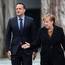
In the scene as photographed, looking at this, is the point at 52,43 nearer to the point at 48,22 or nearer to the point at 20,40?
the point at 48,22

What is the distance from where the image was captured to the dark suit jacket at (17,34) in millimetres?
8422

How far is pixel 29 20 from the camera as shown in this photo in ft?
27.9

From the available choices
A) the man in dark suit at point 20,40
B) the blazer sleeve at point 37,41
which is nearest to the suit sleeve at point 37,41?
the blazer sleeve at point 37,41

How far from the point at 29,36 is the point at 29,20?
11.3 inches

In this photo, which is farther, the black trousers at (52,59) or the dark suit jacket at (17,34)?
the dark suit jacket at (17,34)

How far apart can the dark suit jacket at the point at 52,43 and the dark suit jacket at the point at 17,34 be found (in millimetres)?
321

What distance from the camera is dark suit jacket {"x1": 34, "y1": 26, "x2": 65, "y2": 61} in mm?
8141

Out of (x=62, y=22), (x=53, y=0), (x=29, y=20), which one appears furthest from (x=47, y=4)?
(x=29, y=20)

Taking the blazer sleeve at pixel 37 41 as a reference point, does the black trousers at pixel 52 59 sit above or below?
below

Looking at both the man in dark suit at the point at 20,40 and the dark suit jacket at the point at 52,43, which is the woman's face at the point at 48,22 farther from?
the man in dark suit at the point at 20,40

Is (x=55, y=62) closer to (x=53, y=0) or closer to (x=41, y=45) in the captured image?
(x=41, y=45)

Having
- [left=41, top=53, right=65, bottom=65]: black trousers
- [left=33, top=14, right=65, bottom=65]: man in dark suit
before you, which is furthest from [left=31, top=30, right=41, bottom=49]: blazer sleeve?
[left=41, top=53, right=65, bottom=65]: black trousers

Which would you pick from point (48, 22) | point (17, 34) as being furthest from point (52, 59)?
point (17, 34)

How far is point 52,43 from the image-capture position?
8.15 meters
